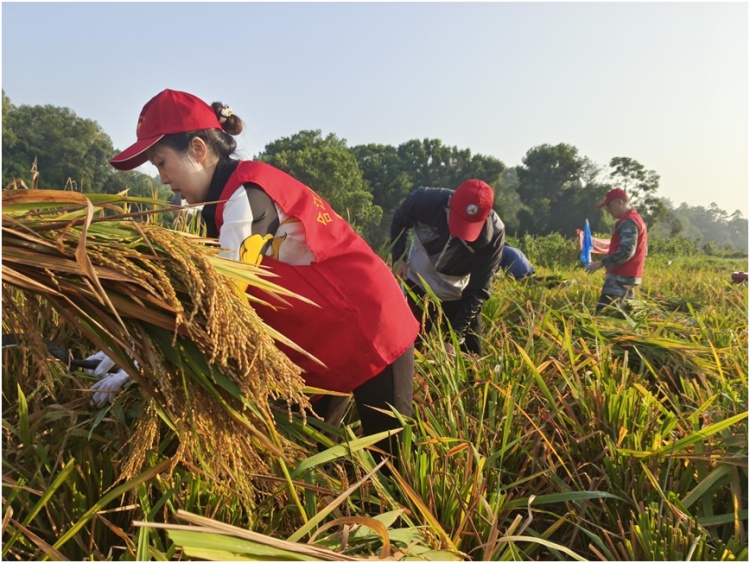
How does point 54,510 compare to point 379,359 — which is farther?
point 379,359

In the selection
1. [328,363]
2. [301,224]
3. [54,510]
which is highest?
A: [301,224]

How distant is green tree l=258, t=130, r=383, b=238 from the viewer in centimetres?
4084

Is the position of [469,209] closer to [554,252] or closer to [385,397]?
[385,397]

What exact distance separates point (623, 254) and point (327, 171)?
39480mm

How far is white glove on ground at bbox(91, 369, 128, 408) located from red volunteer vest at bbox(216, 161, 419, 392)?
397mm

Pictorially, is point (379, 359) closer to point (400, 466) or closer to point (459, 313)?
point (400, 466)

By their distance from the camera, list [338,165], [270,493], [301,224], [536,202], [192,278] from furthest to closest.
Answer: [536,202]
[338,165]
[301,224]
[270,493]
[192,278]

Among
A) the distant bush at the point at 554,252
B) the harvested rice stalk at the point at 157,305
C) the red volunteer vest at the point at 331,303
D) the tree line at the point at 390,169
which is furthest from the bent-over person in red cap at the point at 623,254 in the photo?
the tree line at the point at 390,169

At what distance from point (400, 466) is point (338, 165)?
43.1 metres

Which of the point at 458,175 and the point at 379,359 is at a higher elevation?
the point at 458,175

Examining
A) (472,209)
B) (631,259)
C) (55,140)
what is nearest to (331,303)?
(472,209)

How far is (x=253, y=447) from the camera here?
123cm

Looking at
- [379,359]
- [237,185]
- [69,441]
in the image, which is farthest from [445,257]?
[69,441]

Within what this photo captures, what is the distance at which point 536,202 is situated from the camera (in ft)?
166
